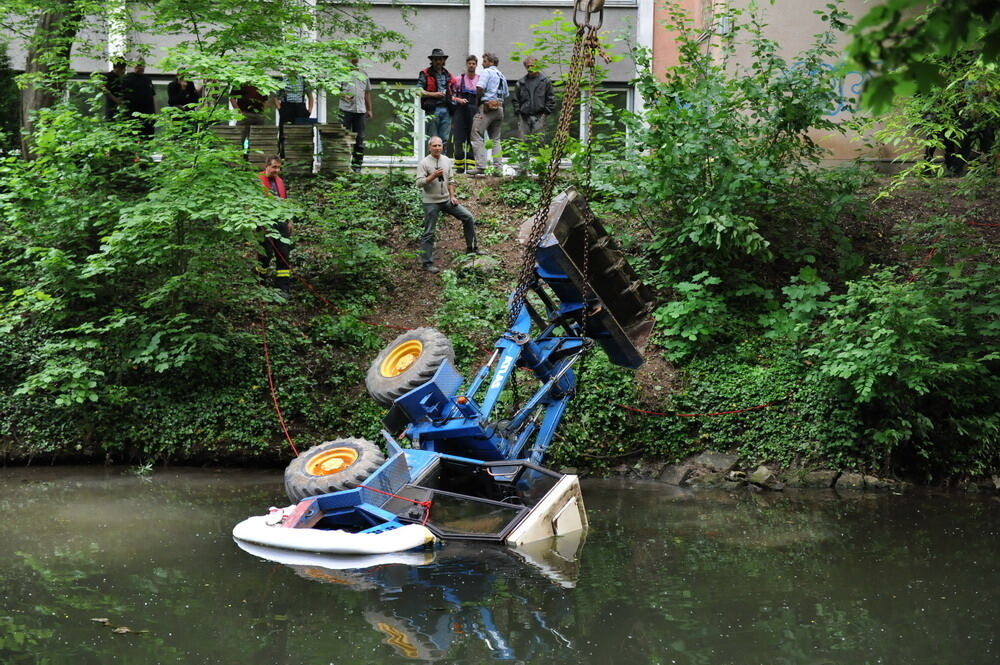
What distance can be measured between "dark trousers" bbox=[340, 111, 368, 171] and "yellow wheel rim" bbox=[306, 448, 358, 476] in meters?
9.78

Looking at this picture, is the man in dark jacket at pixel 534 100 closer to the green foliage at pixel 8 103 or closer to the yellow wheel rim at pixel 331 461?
the green foliage at pixel 8 103

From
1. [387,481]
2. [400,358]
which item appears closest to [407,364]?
[400,358]

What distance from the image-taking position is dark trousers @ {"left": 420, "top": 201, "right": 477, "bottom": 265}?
55.6 ft

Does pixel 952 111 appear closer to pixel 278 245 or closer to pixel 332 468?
pixel 278 245

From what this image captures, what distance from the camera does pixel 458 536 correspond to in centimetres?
992

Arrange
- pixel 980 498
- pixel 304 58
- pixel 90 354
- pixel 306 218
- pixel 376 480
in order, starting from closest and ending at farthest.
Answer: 1. pixel 376 480
2. pixel 980 498
3. pixel 304 58
4. pixel 90 354
5. pixel 306 218

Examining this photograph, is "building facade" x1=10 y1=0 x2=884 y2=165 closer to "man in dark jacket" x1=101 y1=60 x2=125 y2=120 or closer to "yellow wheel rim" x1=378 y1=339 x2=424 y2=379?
"man in dark jacket" x1=101 y1=60 x2=125 y2=120

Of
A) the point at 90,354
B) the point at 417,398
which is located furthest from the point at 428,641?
the point at 90,354

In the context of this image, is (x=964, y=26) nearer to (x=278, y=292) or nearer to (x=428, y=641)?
(x=428, y=641)

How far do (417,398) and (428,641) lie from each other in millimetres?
3316

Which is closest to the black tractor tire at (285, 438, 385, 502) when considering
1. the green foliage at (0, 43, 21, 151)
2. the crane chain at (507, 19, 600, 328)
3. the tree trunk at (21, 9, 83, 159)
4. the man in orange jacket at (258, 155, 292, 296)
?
the crane chain at (507, 19, 600, 328)

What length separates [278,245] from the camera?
16.0 m

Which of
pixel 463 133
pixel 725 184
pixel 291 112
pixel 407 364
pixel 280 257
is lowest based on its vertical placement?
pixel 407 364

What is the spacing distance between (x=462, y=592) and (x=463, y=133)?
→ 12587 millimetres
